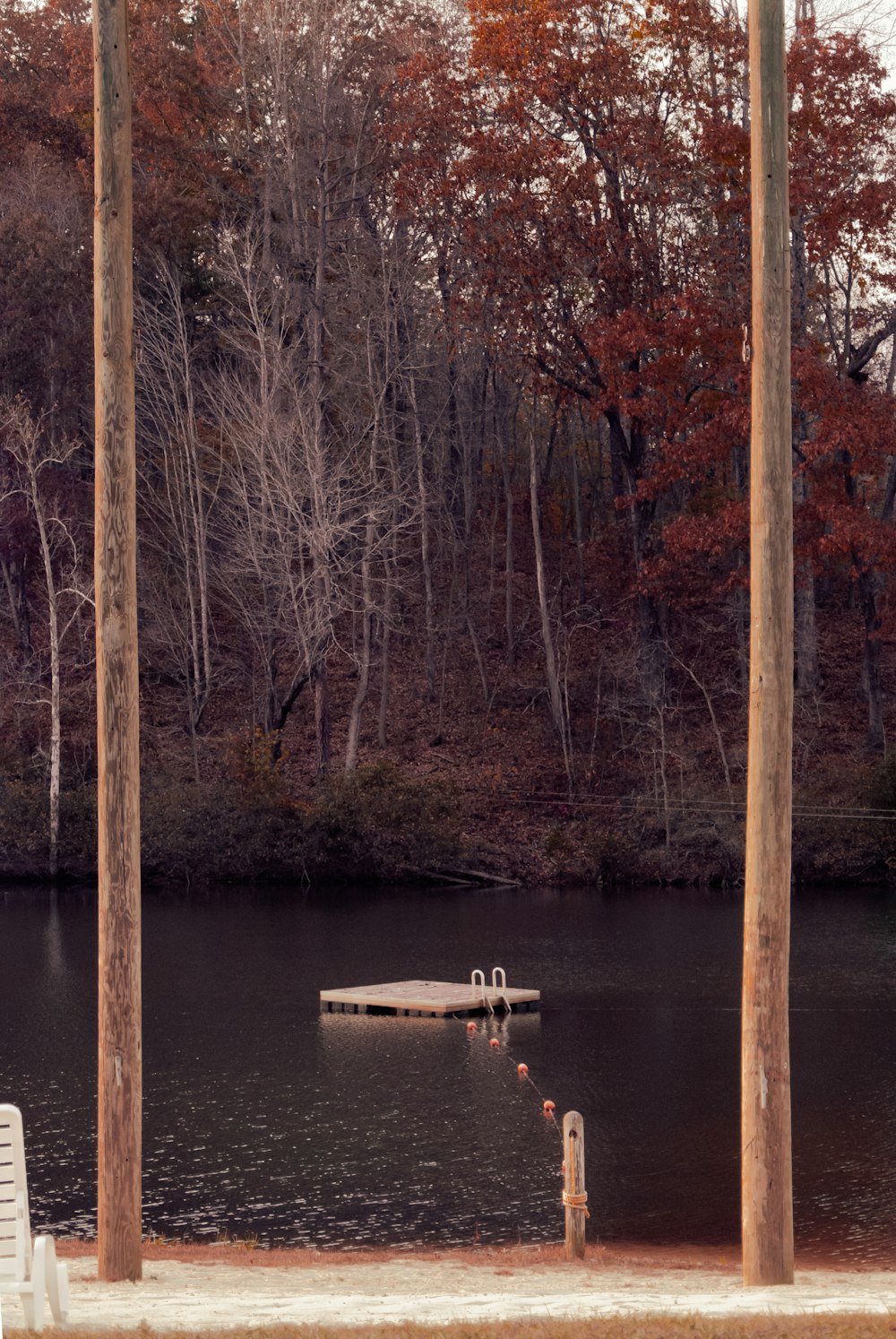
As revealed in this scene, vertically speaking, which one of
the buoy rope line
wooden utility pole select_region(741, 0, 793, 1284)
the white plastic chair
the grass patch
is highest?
wooden utility pole select_region(741, 0, 793, 1284)

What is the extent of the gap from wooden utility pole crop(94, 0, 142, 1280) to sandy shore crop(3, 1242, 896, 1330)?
580 mm

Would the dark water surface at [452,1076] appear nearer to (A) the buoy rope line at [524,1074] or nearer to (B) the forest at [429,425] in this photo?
(A) the buoy rope line at [524,1074]

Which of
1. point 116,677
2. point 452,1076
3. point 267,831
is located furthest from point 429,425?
point 116,677

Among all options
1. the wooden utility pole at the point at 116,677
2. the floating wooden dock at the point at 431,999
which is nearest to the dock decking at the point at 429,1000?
the floating wooden dock at the point at 431,999

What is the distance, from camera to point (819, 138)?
109ft

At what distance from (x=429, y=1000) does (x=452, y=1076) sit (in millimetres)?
3526

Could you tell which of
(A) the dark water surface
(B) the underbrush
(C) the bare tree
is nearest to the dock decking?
(A) the dark water surface

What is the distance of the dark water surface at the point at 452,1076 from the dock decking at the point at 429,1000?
27 centimetres

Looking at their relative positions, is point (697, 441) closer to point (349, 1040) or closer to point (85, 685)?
point (85, 685)

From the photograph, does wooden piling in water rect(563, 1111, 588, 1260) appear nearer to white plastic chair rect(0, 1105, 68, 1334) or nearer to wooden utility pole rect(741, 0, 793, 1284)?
wooden utility pole rect(741, 0, 793, 1284)

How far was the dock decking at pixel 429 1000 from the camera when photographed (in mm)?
19844

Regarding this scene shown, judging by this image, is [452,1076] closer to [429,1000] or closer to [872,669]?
[429,1000]

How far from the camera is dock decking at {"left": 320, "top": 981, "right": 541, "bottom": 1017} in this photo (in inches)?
781

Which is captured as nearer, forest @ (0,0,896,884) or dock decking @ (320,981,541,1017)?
dock decking @ (320,981,541,1017)
